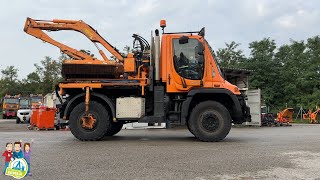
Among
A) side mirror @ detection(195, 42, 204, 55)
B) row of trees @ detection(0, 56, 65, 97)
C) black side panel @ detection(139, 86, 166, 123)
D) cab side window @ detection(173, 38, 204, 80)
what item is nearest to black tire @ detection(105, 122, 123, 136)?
black side panel @ detection(139, 86, 166, 123)

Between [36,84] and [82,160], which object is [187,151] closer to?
[82,160]

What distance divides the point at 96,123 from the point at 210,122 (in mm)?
3502

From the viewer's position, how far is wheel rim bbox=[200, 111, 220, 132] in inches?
464

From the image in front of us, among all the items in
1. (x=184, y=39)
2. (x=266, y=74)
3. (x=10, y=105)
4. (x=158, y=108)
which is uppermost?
(x=266, y=74)

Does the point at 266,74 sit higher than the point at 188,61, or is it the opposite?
the point at 266,74

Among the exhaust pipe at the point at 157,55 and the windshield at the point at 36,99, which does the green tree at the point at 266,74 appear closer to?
the windshield at the point at 36,99

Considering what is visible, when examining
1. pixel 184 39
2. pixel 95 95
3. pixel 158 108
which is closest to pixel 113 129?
pixel 95 95

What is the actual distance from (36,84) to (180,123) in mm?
66678

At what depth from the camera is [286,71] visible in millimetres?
49906

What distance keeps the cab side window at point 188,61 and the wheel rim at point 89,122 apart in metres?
2.98

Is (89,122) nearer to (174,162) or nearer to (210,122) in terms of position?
(210,122)

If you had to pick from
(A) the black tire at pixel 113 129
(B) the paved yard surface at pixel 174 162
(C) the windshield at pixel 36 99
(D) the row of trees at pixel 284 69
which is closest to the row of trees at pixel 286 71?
(D) the row of trees at pixel 284 69

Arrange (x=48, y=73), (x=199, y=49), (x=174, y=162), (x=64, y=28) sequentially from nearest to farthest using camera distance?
1. (x=174, y=162)
2. (x=199, y=49)
3. (x=64, y=28)
4. (x=48, y=73)

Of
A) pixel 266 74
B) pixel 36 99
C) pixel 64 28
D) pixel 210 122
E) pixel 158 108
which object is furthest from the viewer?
pixel 266 74
